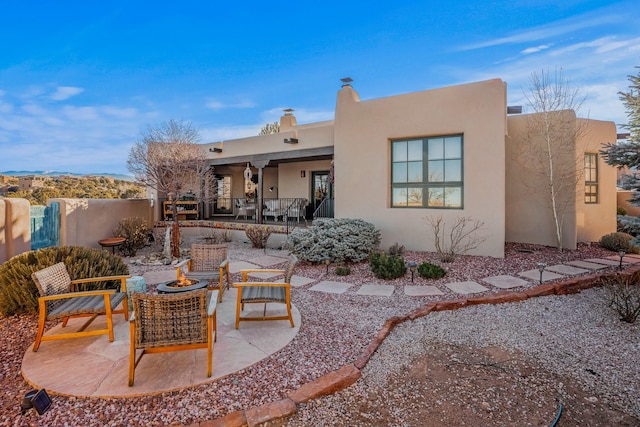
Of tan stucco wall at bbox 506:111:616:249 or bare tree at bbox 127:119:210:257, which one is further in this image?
bare tree at bbox 127:119:210:257

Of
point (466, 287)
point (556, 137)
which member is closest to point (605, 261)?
point (556, 137)

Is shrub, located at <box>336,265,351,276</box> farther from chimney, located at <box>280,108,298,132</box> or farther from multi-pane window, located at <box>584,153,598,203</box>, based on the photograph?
chimney, located at <box>280,108,298,132</box>

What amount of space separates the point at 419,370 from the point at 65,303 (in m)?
4.09

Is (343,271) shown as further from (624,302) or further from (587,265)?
(587,265)

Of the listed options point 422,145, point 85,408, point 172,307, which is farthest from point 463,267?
point 85,408

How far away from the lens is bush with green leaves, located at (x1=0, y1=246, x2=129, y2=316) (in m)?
4.42

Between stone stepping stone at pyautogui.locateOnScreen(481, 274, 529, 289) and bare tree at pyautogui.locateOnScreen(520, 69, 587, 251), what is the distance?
3587 mm

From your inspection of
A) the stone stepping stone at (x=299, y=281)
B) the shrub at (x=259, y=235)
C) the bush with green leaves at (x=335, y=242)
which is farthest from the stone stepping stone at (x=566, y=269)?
the shrub at (x=259, y=235)

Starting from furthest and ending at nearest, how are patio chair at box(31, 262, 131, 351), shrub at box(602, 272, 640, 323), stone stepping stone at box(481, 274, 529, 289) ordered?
stone stepping stone at box(481, 274, 529, 289) → shrub at box(602, 272, 640, 323) → patio chair at box(31, 262, 131, 351)

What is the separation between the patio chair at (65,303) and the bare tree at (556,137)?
33.5 feet

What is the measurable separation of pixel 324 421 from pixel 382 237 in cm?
720

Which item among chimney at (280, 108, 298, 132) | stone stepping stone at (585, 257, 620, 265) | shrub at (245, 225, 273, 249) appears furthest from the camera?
chimney at (280, 108, 298, 132)

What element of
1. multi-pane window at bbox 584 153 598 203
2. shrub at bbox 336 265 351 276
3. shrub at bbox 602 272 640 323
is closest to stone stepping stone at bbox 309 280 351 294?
shrub at bbox 336 265 351 276

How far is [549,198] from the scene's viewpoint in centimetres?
917
